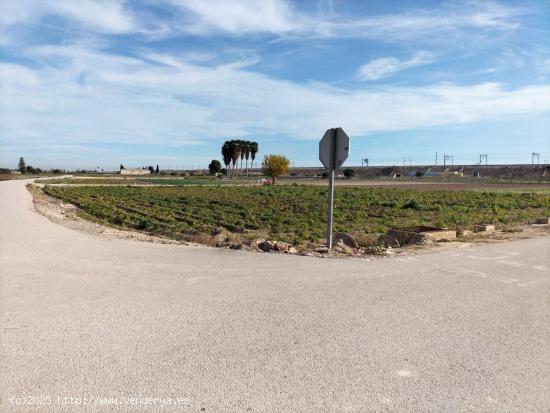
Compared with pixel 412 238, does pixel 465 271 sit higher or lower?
lower

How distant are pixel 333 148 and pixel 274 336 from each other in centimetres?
560

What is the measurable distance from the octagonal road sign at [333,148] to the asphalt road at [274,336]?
7.63 feet

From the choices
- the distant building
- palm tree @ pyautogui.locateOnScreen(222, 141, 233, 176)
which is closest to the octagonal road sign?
palm tree @ pyautogui.locateOnScreen(222, 141, 233, 176)

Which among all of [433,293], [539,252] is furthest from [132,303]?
[539,252]

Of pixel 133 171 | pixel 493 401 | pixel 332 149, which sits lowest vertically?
pixel 493 401

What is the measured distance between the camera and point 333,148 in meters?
9.23


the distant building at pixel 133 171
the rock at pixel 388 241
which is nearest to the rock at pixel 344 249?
the rock at pixel 388 241

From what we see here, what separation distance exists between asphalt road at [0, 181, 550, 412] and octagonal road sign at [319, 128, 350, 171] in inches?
91.6

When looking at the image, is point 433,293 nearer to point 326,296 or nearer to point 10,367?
point 326,296

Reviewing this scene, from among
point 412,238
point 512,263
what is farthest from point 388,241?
point 512,263

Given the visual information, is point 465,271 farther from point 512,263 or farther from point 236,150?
point 236,150

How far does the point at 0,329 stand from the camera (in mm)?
4465

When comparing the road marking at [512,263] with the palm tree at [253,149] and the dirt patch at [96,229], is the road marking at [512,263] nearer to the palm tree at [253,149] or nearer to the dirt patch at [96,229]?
the dirt patch at [96,229]

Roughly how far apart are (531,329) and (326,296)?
2240 mm
